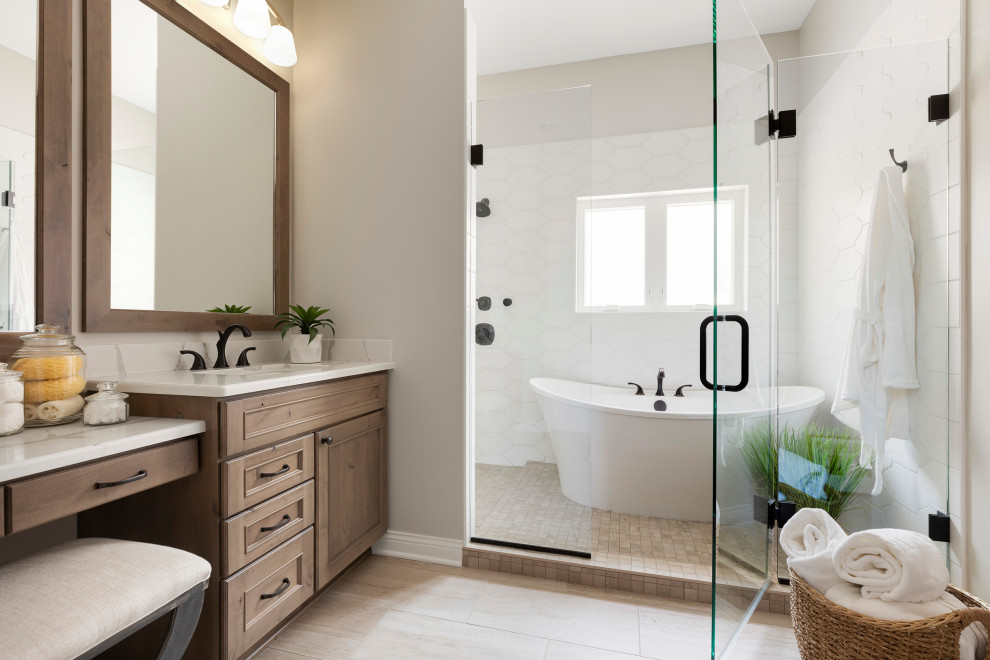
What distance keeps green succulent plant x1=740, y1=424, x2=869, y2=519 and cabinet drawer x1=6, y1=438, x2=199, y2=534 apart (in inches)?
71.0

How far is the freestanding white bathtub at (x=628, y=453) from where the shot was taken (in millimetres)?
2107

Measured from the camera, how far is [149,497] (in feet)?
4.39

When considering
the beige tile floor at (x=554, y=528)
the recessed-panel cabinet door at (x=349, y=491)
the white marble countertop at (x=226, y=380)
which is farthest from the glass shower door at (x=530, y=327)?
the white marble countertop at (x=226, y=380)

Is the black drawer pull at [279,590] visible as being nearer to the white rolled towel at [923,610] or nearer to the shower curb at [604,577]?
the shower curb at [604,577]

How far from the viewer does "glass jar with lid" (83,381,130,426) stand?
1.21m

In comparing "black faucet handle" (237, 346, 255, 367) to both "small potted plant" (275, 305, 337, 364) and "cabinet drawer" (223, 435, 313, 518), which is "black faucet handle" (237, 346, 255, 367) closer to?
"small potted plant" (275, 305, 337, 364)

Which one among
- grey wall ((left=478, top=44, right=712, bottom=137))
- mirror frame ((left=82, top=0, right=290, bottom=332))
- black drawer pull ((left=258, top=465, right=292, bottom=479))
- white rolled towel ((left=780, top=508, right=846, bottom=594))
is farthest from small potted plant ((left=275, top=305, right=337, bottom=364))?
grey wall ((left=478, top=44, right=712, bottom=137))

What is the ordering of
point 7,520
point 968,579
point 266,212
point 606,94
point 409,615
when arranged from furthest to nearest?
point 606,94
point 266,212
point 409,615
point 968,579
point 7,520

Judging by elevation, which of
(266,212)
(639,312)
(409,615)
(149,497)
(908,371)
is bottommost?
(409,615)

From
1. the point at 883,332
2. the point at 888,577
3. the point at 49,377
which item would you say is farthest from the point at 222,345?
the point at 883,332

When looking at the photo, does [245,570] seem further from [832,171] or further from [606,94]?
[606,94]

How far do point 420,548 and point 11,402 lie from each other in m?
1.53

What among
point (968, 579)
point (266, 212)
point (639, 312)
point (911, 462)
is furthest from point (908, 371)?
point (266, 212)

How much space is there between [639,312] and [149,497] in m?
2.79
